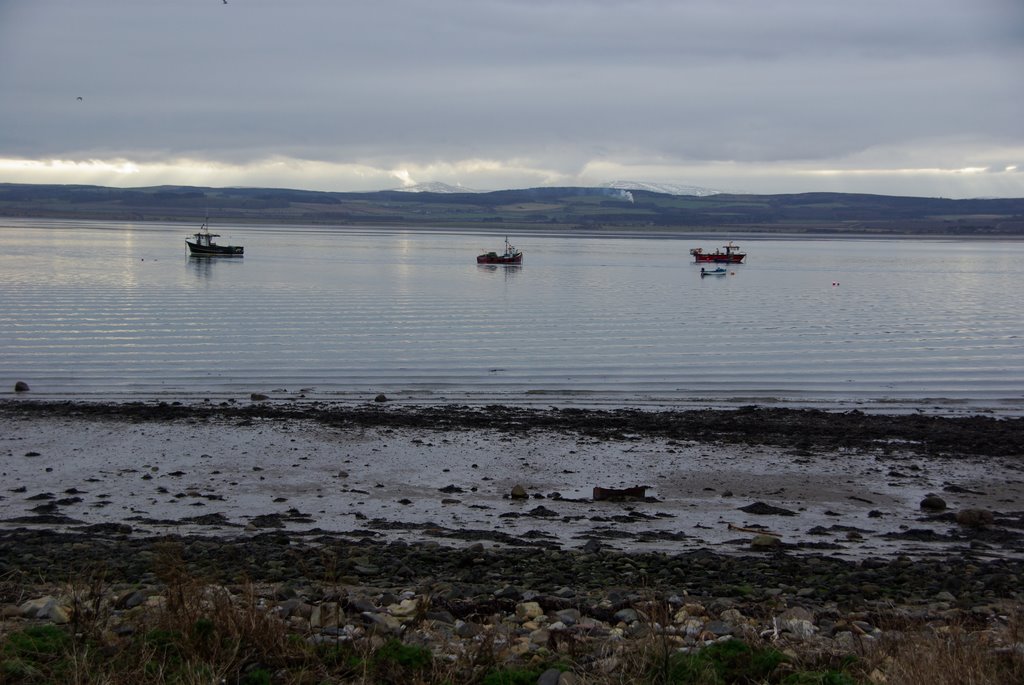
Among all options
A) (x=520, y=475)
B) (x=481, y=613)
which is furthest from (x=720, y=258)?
(x=481, y=613)

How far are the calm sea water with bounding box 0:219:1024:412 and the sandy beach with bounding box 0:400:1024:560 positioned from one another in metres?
2.98

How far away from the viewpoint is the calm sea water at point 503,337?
912 inches

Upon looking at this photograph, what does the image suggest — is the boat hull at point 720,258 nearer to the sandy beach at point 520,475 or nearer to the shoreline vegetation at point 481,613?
the sandy beach at point 520,475

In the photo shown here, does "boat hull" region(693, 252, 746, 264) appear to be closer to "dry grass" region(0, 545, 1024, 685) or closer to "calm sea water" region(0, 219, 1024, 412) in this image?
"calm sea water" region(0, 219, 1024, 412)

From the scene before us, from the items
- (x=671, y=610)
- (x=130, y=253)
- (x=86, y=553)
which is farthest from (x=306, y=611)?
(x=130, y=253)

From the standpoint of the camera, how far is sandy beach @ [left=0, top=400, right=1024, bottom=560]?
461 inches

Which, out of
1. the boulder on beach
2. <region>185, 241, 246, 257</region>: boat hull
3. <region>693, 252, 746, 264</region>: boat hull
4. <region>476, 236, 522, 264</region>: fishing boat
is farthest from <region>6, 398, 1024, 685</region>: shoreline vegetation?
<region>693, 252, 746, 264</region>: boat hull

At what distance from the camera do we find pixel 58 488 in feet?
44.1

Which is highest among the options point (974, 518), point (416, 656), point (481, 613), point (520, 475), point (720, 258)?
point (720, 258)

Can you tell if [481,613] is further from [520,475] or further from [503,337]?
[503,337]

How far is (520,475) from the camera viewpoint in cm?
1475

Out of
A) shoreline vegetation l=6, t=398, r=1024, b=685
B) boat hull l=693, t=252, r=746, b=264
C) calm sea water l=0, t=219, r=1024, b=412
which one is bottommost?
calm sea water l=0, t=219, r=1024, b=412

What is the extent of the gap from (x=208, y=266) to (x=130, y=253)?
61.6 ft

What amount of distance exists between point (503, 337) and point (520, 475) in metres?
18.7
